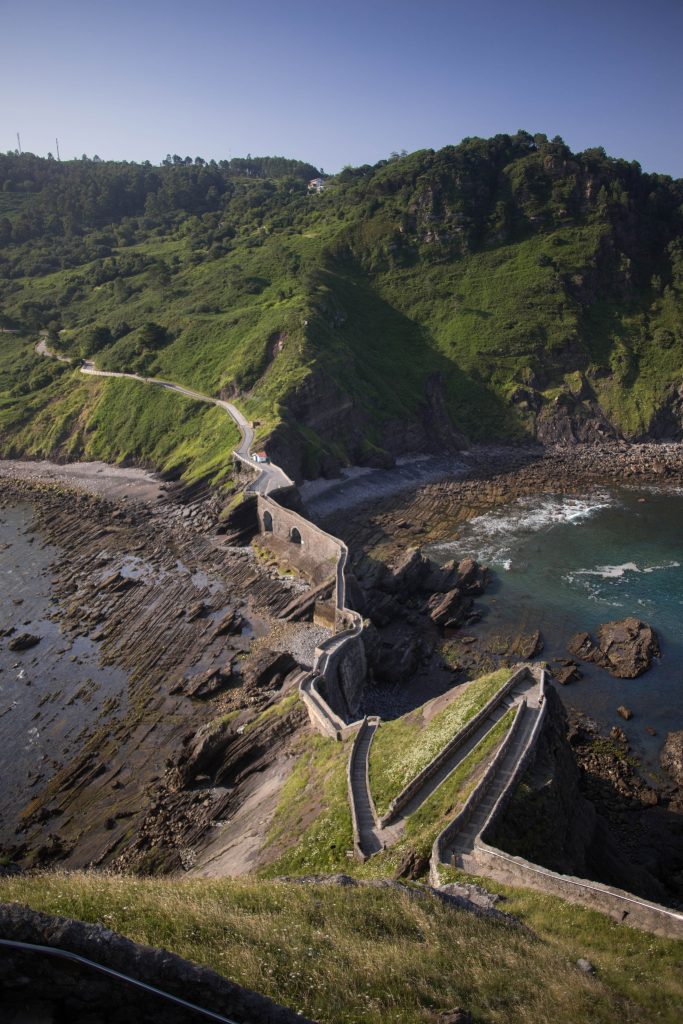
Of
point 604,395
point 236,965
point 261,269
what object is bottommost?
point 236,965

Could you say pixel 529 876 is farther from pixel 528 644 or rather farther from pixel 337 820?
pixel 528 644

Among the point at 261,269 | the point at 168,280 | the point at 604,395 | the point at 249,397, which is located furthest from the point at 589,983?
the point at 168,280

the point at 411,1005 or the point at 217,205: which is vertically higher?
the point at 217,205

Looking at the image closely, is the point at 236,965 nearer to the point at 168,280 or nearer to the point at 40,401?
the point at 40,401

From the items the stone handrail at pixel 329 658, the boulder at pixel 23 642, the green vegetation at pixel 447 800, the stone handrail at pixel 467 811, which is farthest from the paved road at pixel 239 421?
the stone handrail at pixel 467 811

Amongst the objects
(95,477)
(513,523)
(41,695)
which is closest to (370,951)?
(41,695)

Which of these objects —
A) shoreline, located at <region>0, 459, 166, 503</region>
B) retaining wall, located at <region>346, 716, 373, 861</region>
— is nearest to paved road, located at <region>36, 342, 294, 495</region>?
shoreline, located at <region>0, 459, 166, 503</region>
